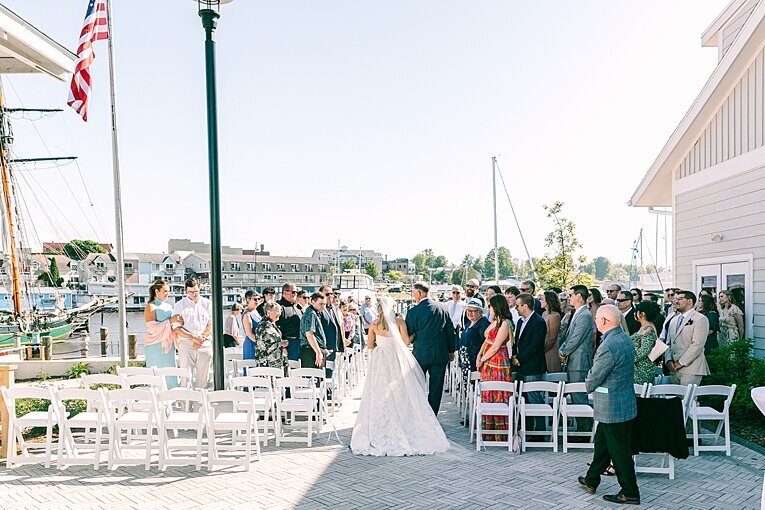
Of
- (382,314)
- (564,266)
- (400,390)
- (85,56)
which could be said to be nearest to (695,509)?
(400,390)

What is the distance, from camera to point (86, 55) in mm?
10625

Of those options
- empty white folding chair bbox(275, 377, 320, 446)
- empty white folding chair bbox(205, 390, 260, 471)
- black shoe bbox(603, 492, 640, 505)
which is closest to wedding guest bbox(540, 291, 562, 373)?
black shoe bbox(603, 492, 640, 505)

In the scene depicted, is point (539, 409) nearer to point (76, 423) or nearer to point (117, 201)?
point (76, 423)

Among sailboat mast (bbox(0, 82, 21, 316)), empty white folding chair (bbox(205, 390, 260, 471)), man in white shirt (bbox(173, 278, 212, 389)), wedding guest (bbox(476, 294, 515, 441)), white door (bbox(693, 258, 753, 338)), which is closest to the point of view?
empty white folding chair (bbox(205, 390, 260, 471))

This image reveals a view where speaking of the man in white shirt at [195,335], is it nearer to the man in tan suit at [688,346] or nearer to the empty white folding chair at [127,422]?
the empty white folding chair at [127,422]

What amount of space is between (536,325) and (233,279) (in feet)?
334

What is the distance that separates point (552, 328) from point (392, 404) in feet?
8.73

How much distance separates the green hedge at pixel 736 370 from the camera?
8914 mm

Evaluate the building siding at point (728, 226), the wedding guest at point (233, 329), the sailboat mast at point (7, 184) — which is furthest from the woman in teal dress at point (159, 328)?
the sailboat mast at point (7, 184)

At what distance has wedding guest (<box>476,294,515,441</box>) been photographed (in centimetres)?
789

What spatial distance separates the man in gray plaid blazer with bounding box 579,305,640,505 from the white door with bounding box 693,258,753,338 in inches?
259

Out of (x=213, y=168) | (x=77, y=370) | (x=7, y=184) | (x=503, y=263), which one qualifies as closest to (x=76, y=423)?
(x=213, y=168)

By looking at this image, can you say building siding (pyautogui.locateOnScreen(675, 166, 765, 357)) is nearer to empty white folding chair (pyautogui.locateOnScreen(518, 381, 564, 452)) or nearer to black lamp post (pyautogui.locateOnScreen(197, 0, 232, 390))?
empty white folding chair (pyautogui.locateOnScreen(518, 381, 564, 452))

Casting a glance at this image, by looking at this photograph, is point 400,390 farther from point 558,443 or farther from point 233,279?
point 233,279
